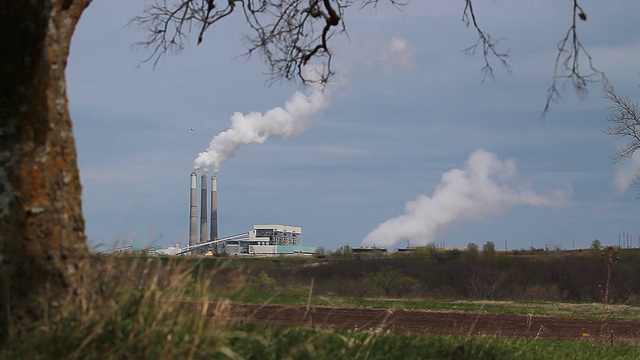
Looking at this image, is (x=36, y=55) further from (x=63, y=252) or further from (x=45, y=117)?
(x=63, y=252)

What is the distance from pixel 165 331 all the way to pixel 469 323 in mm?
9152

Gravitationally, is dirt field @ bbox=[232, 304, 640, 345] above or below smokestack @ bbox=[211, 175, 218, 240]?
below

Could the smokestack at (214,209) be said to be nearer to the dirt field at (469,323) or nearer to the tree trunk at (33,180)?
the dirt field at (469,323)

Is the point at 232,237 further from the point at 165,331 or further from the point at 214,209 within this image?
the point at 165,331

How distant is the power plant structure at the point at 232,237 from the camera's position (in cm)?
7319

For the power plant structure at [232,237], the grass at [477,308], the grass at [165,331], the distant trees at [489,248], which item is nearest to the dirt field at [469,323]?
the grass at [477,308]

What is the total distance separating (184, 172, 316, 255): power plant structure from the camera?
73188 mm

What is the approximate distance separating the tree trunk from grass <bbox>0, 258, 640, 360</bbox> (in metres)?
0.19

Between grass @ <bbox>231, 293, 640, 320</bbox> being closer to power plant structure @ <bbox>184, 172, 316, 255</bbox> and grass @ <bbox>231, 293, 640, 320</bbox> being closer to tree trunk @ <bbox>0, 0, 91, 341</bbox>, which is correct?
tree trunk @ <bbox>0, 0, 91, 341</bbox>

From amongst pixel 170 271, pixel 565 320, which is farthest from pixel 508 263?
pixel 170 271

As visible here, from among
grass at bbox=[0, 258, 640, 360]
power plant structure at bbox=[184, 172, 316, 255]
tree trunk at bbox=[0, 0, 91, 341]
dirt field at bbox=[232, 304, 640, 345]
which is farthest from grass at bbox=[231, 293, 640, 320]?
power plant structure at bbox=[184, 172, 316, 255]

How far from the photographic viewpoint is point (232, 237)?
271 ft

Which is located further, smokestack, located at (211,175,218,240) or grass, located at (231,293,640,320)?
smokestack, located at (211,175,218,240)

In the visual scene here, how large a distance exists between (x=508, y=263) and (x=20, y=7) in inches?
1458
